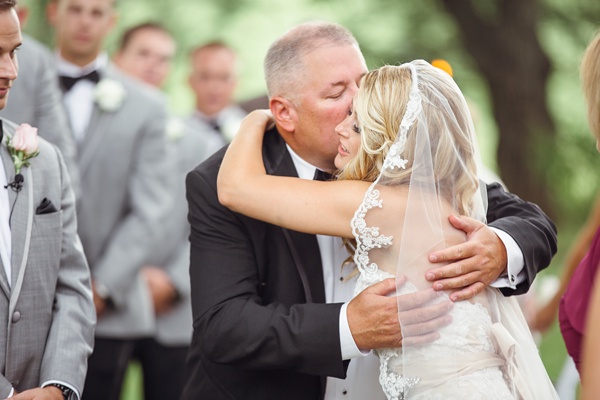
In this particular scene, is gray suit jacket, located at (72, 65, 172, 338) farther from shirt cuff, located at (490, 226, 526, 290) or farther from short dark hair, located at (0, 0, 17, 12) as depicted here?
shirt cuff, located at (490, 226, 526, 290)

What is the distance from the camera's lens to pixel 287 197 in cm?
357

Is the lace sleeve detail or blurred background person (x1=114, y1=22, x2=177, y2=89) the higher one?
the lace sleeve detail

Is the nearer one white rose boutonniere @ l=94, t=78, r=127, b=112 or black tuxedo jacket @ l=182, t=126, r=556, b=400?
black tuxedo jacket @ l=182, t=126, r=556, b=400

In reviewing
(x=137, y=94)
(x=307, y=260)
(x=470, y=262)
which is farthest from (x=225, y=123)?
(x=470, y=262)

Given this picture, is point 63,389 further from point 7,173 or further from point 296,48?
point 296,48

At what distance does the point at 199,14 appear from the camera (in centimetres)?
1917

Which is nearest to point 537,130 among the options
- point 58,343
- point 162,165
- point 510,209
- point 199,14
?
point 199,14

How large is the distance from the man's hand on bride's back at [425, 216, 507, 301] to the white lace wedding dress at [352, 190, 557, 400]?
1.9 inches

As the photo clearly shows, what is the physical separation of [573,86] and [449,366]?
53.8ft

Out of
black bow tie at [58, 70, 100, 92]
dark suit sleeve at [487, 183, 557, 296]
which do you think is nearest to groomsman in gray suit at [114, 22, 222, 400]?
black bow tie at [58, 70, 100, 92]

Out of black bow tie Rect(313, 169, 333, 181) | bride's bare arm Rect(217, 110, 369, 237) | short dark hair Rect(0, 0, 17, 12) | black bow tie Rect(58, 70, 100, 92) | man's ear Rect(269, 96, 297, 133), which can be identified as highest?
short dark hair Rect(0, 0, 17, 12)

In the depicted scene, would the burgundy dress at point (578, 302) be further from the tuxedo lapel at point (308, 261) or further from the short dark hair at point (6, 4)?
the short dark hair at point (6, 4)

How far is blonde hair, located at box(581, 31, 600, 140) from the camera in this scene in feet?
11.6

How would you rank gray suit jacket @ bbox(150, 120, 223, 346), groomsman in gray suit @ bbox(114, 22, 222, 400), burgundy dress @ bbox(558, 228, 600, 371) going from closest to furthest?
burgundy dress @ bbox(558, 228, 600, 371) < groomsman in gray suit @ bbox(114, 22, 222, 400) < gray suit jacket @ bbox(150, 120, 223, 346)
